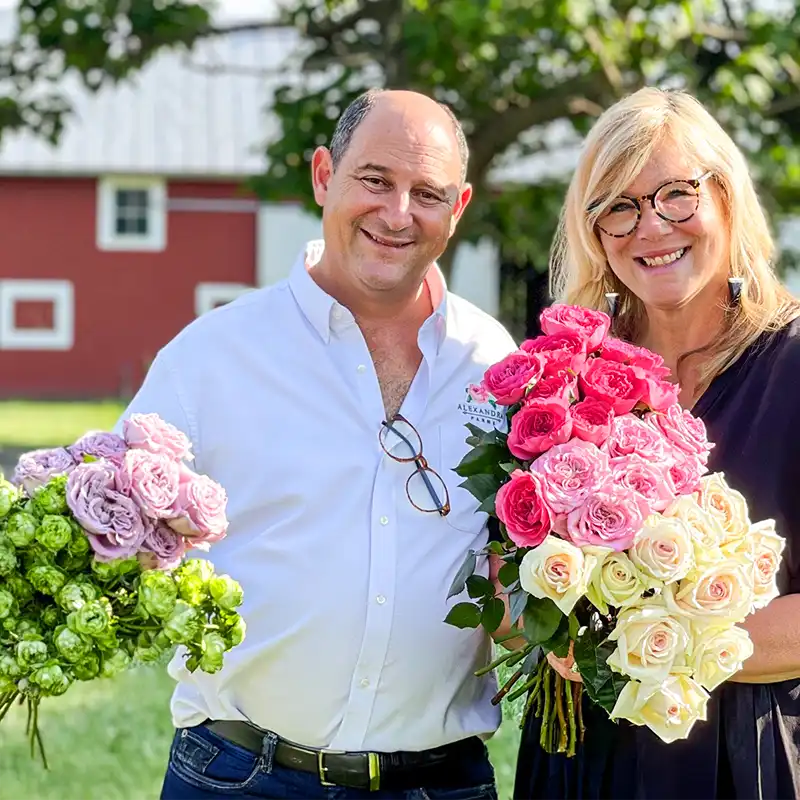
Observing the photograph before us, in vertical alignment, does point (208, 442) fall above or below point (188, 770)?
above

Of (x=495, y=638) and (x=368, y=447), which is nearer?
(x=495, y=638)

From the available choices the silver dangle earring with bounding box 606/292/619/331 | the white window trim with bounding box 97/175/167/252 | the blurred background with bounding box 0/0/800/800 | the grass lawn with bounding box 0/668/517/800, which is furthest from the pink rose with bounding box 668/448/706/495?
the white window trim with bounding box 97/175/167/252

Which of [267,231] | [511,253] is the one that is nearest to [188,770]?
[511,253]

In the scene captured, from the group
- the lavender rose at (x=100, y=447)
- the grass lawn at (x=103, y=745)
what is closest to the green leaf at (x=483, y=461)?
the lavender rose at (x=100, y=447)

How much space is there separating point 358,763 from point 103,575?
0.98 m

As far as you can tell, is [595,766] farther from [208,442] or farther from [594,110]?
[594,110]

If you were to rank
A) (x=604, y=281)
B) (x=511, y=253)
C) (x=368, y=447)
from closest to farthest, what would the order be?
(x=368, y=447) < (x=604, y=281) < (x=511, y=253)

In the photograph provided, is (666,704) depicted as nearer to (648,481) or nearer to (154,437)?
(648,481)

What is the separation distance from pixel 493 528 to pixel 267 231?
28.8 m

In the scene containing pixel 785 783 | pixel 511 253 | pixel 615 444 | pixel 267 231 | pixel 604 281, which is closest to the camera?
pixel 615 444

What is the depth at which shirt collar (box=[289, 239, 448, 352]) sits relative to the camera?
3318 millimetres

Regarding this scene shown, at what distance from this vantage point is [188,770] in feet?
10.5

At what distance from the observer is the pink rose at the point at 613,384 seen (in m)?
2.65

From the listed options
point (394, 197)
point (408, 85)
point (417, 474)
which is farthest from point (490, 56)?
point (417, 474)
